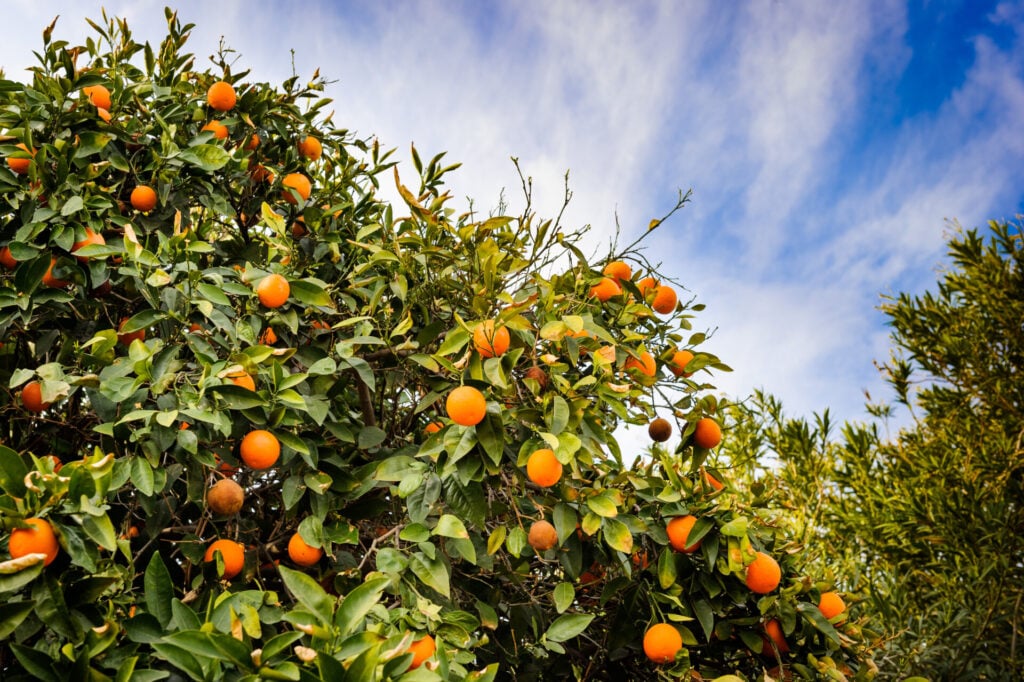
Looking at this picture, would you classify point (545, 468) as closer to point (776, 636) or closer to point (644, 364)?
point (644, 364)

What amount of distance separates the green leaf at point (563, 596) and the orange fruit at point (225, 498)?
75 cm

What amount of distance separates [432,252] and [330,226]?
53 centimetres

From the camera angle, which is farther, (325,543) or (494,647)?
(494,647)

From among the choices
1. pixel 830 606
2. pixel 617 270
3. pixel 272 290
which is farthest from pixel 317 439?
pixel 830 606

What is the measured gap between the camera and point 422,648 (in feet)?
4.30

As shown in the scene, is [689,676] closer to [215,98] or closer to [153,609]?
[153,609]

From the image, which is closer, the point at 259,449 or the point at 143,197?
the point at 259,449

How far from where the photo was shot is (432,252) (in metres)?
1.79

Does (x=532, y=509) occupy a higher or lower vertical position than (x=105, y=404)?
higher

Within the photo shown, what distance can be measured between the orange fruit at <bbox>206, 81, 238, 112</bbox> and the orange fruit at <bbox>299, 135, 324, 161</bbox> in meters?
0.25

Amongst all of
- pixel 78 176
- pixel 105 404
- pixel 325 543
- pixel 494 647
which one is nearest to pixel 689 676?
pixel 494 647

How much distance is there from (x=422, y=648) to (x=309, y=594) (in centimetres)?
24

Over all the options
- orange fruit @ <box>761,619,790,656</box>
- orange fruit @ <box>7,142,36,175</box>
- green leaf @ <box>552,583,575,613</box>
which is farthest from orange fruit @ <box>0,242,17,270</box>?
orange fruit @ <box>761,619,790,656</box>

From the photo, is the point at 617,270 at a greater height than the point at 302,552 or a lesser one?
greater
